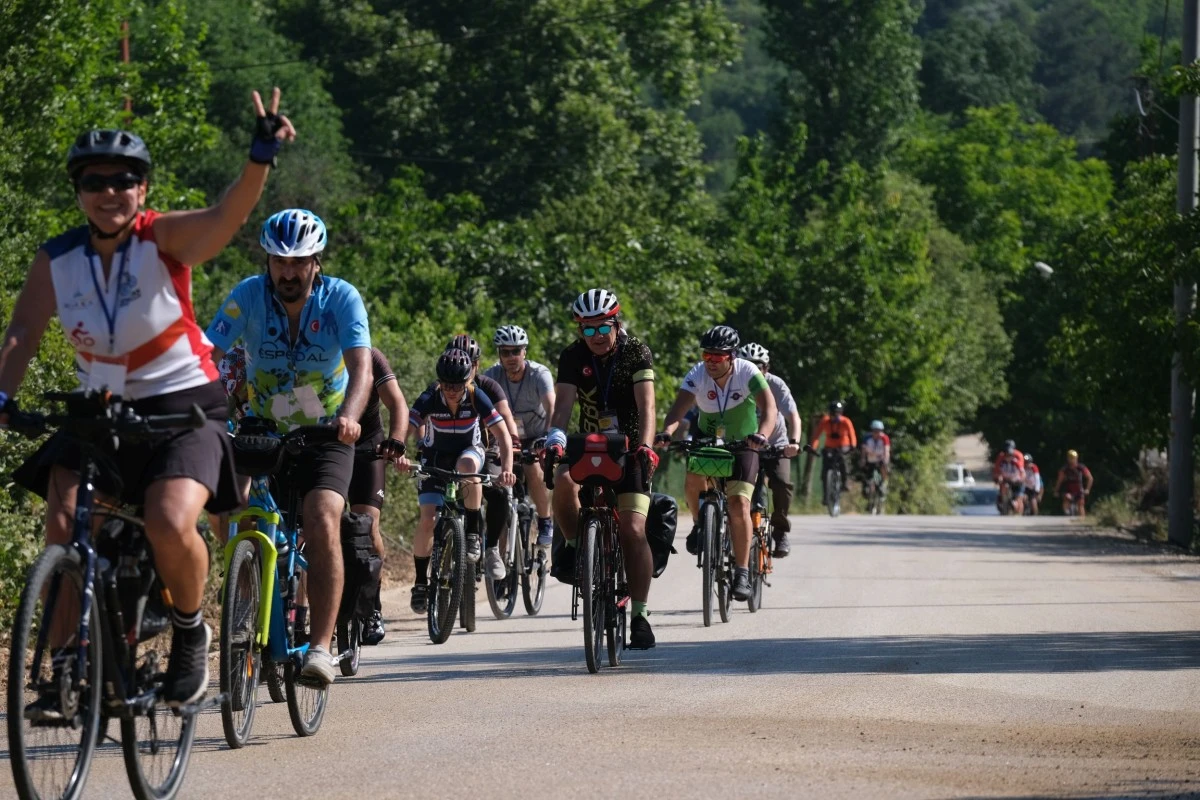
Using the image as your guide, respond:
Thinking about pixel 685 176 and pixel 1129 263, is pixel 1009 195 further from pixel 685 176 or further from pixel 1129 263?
pixel 1129 263

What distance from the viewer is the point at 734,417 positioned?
46.2 ft

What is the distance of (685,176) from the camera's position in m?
56.5

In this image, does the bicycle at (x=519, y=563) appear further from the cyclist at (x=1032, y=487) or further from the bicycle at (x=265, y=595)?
the cyclist at (x=1032, y=487)

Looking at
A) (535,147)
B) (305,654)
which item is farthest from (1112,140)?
(305,654)

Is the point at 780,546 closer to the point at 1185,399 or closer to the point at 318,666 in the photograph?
the point at 318,666

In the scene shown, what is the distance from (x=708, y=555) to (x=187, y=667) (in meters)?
7.18

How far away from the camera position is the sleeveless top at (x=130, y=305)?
638 cm

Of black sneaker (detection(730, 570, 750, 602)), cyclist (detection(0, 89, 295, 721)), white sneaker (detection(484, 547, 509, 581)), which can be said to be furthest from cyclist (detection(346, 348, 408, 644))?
black sneaker (detection(730, 570, 750, 602))

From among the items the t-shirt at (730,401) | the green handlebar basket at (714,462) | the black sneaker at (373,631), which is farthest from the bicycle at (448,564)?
the black sneaker at (373,631)

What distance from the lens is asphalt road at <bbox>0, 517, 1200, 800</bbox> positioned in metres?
7.08

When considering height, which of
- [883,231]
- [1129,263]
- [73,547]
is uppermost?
[883,231]

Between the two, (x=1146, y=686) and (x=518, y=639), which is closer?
(x=1146, y=686)

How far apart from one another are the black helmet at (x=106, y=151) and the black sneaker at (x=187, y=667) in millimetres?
1502

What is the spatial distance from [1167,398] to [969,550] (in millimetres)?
3795
